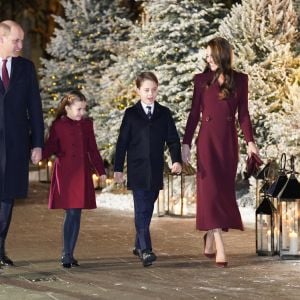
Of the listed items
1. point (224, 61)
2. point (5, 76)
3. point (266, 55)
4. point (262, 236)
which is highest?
point (266, 55)

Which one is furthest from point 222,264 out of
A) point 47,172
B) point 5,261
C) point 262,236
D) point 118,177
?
point 47,172

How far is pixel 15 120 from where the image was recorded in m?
8.89

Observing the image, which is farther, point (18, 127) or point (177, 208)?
point (177, 208)

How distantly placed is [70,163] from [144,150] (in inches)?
27.4

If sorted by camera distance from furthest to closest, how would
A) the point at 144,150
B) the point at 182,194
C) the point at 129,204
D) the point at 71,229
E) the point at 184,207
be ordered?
the point at 129,204 < the point at 184,207 < the point at 182,194 < the point at 144,150 < the point at 71,229

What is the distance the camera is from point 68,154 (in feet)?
30.6

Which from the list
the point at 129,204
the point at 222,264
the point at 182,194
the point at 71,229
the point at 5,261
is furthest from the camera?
the point at 129,204

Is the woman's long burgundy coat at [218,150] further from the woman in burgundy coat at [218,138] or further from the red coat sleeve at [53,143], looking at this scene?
the red coat sleeve at [53,143]

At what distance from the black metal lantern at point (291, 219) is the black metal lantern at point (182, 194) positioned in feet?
13.8

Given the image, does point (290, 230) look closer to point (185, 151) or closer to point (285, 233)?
point (285, 233)

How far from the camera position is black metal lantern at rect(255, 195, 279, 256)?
384 inches

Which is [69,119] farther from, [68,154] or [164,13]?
[164,13]

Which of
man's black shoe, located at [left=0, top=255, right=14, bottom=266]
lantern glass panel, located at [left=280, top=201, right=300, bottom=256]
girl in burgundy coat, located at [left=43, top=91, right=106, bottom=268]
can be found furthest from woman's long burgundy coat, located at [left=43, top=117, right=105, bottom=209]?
lantern glass panel, located at [left=280, top=201, right=300, bottom=256]

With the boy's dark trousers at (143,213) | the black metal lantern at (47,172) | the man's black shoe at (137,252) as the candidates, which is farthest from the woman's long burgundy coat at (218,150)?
the black metal lantern at (47,172)
